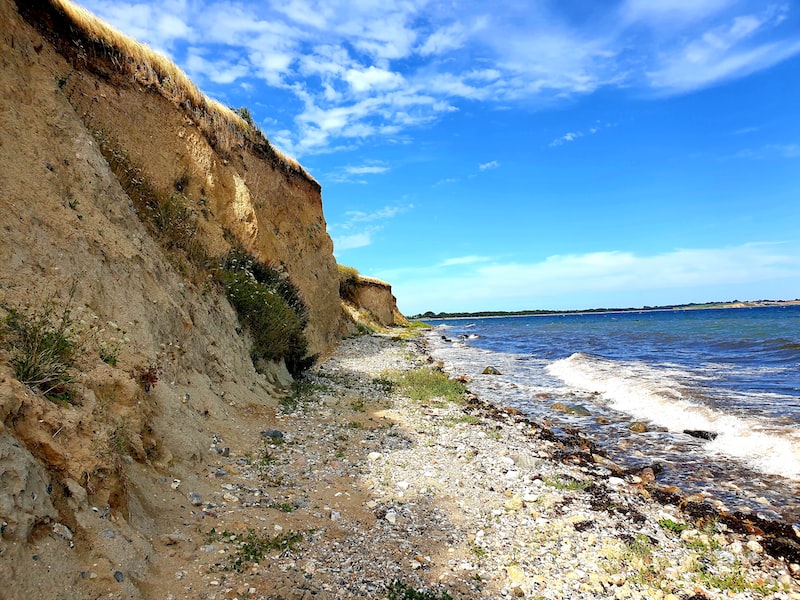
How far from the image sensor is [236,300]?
40.7 feet

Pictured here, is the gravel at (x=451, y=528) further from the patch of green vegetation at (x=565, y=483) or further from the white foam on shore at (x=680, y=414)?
the white foam on shore at (x=680, y=414)

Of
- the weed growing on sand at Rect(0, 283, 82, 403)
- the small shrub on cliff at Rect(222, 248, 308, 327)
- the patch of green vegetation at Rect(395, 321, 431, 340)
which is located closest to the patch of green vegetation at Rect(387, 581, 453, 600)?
the weed growing on sand at Rect(0, 283, 82, 403)

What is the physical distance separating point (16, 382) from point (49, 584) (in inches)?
74.4

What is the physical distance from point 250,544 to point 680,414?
13.4 meters

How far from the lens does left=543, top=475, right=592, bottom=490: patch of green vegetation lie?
8273mm

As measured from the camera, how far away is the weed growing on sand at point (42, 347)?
4660 millimetres

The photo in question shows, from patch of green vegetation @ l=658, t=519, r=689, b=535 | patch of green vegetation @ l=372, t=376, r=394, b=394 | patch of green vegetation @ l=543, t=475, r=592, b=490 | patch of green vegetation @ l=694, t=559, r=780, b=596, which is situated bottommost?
patch of green vegetation @ l=694, t=559, r=780, b=596

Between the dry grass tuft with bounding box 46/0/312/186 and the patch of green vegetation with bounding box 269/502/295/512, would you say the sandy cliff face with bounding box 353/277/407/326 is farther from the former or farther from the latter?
the patch of green vegetation with bounding box 269/502/295/512

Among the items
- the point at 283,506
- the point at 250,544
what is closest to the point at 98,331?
the point at 283,506

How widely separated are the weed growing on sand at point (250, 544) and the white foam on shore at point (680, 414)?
9.79m

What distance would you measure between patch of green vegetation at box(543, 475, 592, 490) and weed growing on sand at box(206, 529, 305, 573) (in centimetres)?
493

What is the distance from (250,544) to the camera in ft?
16.8

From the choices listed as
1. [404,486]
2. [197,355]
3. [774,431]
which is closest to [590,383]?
[774,431]

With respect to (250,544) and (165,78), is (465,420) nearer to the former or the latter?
(250,544)
